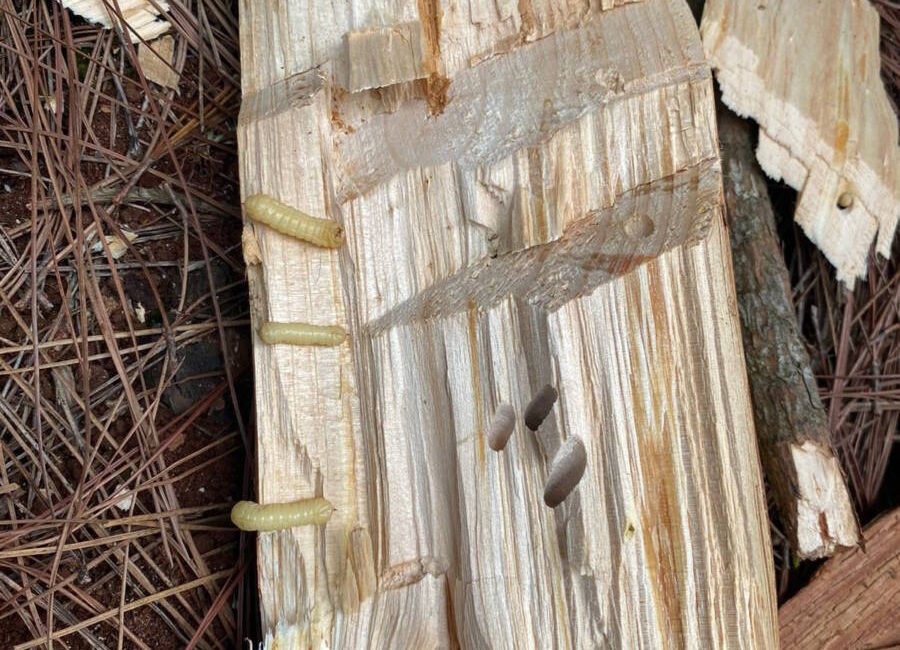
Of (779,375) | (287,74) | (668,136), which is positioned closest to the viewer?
(668,136)

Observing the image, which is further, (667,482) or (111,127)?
(111,127)

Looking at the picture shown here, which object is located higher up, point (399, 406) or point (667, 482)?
point (399, 406)

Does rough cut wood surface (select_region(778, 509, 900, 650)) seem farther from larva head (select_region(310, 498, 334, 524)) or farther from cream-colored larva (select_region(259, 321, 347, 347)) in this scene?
cream-colored larva (select_region(259, 321, 347, 347))


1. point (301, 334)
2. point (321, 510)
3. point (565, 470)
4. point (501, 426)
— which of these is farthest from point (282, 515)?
point (565, 470)

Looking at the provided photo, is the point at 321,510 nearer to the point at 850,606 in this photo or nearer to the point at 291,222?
the point at 291,222

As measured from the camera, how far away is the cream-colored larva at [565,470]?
1.25 metres

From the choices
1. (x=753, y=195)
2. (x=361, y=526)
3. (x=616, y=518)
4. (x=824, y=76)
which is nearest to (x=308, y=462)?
(x=361, y=526)

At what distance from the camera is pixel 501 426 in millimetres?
1348

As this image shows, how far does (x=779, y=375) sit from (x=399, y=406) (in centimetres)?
106

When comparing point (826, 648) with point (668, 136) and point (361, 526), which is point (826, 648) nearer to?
point (361, 526)

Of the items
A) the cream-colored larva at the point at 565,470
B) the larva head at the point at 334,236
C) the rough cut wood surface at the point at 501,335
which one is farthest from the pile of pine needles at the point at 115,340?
the cream-colored larva at the point at 565,470

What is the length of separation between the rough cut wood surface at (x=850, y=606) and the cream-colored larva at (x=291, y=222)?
1567mm

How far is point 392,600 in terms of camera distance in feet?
4.85

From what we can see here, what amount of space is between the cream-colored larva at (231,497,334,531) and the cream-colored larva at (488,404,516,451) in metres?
0.42
